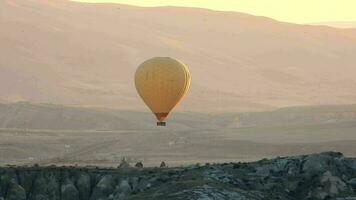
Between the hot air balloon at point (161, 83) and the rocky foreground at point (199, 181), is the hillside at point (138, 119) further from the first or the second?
the rocky foreground at point (199, 181)

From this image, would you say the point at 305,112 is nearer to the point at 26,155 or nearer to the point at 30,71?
the point at 26,155

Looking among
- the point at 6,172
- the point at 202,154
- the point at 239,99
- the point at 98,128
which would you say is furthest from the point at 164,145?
the point at 239,99

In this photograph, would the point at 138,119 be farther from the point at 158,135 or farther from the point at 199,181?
the point at 199,181

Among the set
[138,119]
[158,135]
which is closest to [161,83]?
[158,135]

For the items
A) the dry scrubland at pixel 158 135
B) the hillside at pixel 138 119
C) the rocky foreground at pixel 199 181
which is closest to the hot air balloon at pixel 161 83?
the dry scrubland at pixel 158 135

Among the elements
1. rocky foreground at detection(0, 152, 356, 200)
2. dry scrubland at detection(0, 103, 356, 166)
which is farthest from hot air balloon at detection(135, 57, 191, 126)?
rocky foreground at detection(0, 152, 356, 200)

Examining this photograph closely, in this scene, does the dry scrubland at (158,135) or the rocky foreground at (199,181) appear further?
the dry scrubland at (158,135)
